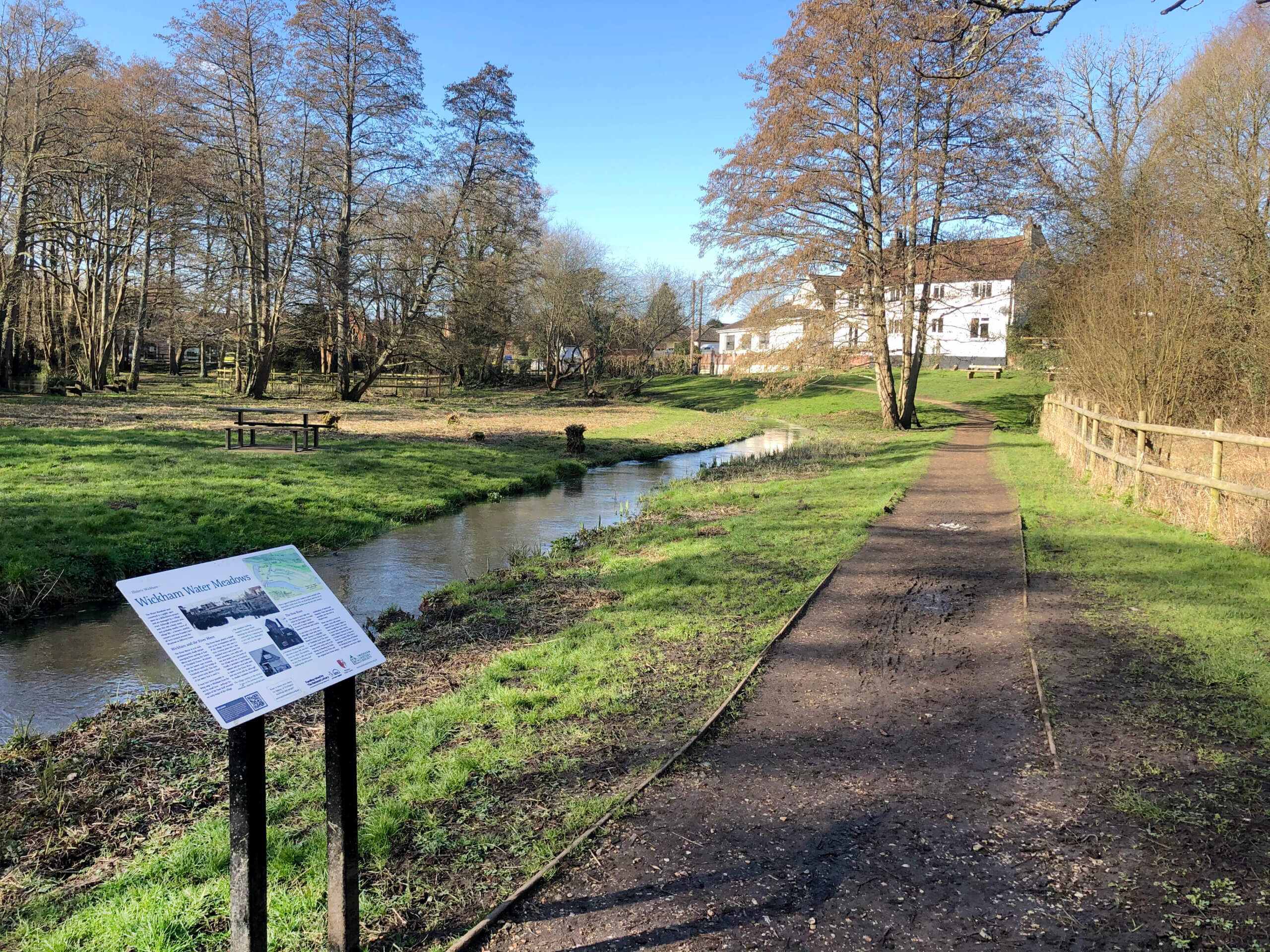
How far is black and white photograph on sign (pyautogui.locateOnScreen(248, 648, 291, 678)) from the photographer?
97.0 inches

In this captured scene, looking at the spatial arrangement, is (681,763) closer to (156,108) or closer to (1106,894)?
(1106,894)

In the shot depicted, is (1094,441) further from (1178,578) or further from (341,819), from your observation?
(341,819)

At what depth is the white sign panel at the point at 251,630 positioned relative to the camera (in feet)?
7.48

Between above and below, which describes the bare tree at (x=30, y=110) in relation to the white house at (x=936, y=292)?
above

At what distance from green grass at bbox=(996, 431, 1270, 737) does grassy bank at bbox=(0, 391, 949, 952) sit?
303 cm

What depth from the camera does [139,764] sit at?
465 centimetres

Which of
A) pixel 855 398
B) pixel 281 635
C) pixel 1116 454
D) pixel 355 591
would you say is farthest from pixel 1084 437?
pixel 855 398

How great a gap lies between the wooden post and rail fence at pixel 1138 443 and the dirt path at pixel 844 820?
473 cm

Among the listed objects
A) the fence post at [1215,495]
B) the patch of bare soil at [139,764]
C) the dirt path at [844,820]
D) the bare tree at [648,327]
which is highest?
the bare tree at [648,327]

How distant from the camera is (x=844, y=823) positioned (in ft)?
12.1

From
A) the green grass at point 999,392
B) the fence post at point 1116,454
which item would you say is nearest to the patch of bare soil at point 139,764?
the fence post at point 1116,454

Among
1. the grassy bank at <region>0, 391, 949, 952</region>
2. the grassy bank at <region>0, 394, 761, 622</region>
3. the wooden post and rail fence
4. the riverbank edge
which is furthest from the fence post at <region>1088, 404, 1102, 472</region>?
the grassy bank at <region>0, 394, 761, 622</region>

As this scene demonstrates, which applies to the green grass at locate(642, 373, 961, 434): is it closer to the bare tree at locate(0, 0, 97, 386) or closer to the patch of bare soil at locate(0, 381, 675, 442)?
the patch of bare soil at locate(0, 381, 675, 442)

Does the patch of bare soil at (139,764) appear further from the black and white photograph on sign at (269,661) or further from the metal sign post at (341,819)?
the black and white photograph on sign at (269,661)
